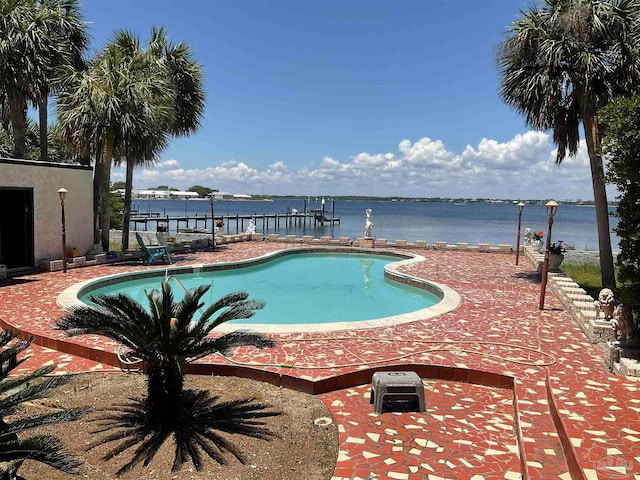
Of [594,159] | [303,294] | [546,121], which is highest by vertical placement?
[546,121]

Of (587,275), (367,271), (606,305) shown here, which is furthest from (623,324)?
(367,271)

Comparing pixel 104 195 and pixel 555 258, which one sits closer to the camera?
pixel 555 258

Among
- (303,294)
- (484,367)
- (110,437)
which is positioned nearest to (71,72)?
(303,294)

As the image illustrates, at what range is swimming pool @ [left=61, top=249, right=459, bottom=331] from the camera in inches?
414

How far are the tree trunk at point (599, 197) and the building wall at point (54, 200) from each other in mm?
15865

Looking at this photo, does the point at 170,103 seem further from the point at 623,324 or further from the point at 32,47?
the point at 623,324

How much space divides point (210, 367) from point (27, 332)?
12.7 ft

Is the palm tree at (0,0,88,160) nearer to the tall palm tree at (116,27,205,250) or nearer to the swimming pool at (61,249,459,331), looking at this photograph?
the tall palm tree at (116,27,205,250)

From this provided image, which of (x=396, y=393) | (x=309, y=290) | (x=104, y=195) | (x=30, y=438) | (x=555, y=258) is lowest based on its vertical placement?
(x=309, y=290)

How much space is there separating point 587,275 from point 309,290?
388 inches

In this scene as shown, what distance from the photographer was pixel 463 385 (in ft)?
21.2

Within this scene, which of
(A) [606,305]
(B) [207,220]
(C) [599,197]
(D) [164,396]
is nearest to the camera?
(D) [164,396]

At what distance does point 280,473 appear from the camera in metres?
4.20

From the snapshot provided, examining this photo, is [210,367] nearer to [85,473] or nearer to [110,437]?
[110,437]
